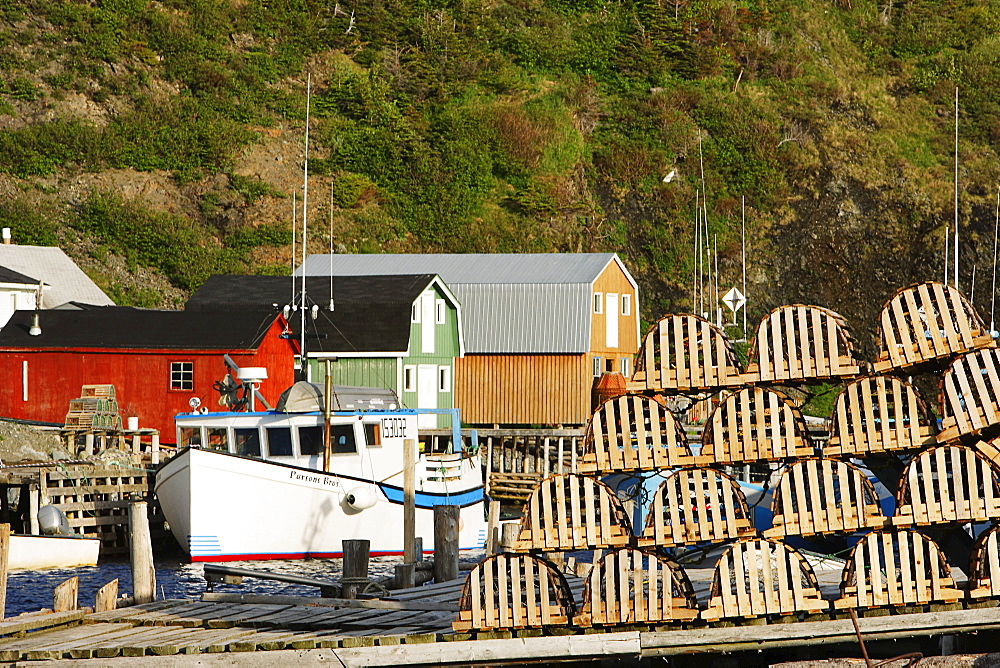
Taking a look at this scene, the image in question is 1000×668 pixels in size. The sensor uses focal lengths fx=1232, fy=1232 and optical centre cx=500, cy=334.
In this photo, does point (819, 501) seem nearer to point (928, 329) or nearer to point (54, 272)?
point (928, 329)

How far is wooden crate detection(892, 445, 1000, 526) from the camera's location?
12273 millimetres

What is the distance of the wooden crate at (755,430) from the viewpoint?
42.4 feet

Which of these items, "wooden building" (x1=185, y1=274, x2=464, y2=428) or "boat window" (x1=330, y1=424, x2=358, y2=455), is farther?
"wooden building" (x1=185, y1=274, x2=464, y2=428)

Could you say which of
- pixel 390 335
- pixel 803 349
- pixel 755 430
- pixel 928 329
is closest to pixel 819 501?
pixel 755 430

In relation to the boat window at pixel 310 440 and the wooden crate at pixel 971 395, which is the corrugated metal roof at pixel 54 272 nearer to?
the boat window at pixel 310 440

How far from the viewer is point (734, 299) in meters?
57.6

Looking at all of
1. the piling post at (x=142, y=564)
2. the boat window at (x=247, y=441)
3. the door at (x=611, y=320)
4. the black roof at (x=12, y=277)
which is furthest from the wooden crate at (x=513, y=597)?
the black roof at (x=12, y=277)

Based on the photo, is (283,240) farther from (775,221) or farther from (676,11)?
(676,11)

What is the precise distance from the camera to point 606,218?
67.8 metres

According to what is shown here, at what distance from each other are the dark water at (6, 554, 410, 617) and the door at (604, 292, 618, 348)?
2083 cm

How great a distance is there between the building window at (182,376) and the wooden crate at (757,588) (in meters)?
32.0

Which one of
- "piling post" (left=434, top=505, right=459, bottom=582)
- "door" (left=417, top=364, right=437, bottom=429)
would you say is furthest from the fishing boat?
"door" (left=417, top=364, right=437, bottom=429)

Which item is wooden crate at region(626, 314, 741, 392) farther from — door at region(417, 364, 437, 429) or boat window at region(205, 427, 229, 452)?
door at region(417, 364, 437, 429)


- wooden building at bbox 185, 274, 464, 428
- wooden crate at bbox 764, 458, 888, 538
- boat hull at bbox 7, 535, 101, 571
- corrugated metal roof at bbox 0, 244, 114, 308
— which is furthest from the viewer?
corrugated metal roof at bbox 0, 244, 114, 308
